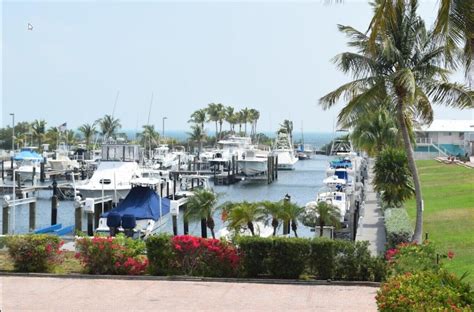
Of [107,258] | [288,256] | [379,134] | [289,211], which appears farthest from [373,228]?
[379,134]

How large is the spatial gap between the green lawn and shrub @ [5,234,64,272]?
10.7 m

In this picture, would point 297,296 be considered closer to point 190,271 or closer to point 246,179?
point 190,271

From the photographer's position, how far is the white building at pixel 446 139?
98.5 metres

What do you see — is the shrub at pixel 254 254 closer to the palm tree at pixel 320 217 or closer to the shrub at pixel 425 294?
the shrub at pixel 425 294

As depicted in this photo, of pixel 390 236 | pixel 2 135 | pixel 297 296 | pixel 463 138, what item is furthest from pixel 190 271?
pixel 2 135

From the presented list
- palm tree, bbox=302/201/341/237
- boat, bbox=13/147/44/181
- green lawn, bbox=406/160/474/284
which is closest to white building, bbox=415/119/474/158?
green lawn, bbox=406/160/474/284

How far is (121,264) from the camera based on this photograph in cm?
1873

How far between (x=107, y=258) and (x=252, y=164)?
7894 centimetres

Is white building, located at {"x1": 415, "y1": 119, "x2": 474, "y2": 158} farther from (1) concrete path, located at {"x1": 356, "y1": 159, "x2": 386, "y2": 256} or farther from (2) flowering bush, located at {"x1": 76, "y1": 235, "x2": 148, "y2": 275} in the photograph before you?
(2) flowering bush, located at {"x1": 76, "y1": 235, "x2": 148, "y2": 275}

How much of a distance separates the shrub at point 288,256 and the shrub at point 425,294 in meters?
6.52

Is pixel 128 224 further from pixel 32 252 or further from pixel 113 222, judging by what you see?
pixel 32 252

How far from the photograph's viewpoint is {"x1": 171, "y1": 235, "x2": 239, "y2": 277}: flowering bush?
1833 centimetres

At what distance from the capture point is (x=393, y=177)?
3331 centimetres

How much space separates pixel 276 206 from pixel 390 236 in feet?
17.2
